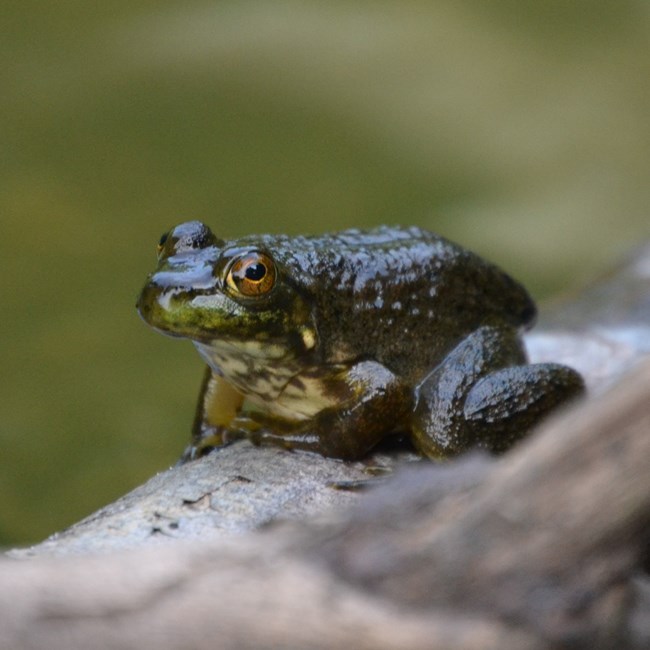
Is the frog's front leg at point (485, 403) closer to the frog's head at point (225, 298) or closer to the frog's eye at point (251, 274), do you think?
the frog's head at point (225, 298)

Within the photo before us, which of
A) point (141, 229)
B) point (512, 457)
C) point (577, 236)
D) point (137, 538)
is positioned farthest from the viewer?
point (577, 236)

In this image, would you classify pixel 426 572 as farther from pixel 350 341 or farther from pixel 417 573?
pixel 350 341

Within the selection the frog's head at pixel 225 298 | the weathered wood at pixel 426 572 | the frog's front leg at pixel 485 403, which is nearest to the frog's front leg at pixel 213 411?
the frog's head at pixel 225 298

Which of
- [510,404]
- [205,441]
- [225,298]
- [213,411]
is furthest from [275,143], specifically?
[510,404]

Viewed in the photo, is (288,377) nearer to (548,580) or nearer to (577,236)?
(548,580)

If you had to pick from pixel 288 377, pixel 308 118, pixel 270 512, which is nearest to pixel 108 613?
pixel 270 512

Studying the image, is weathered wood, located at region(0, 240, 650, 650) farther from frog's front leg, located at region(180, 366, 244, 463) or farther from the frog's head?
frog's front leg, located at region(180, 366, 244, 463)

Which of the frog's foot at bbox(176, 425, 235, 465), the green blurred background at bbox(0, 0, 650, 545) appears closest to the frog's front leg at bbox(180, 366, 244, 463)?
the frog's foot at bbox(176, 425, 235, 465)
